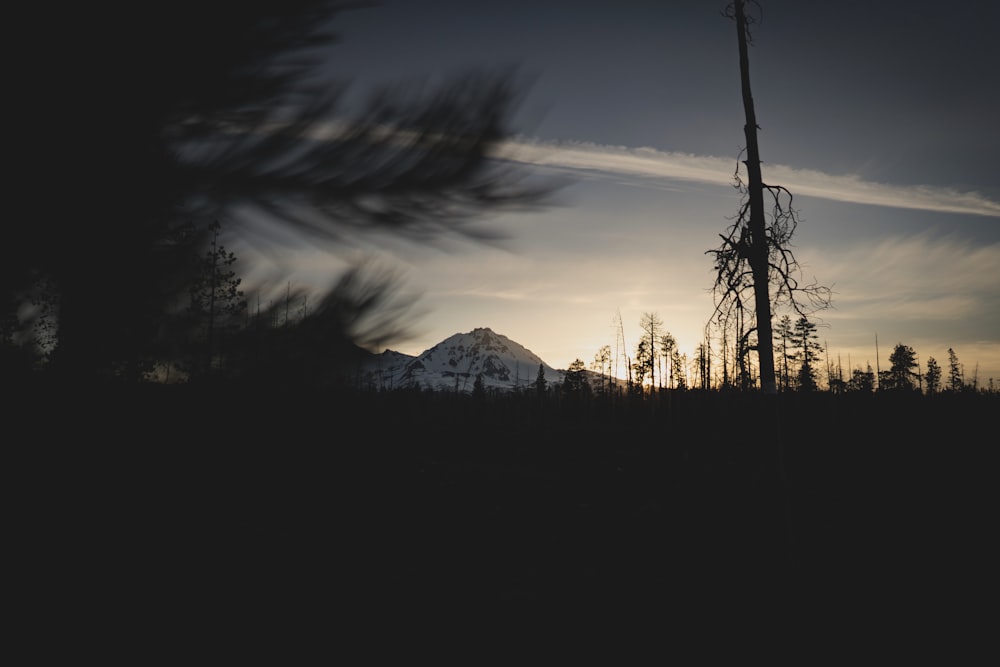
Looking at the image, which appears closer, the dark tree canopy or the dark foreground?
the dark tree canopy

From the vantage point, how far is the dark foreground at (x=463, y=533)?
1.28 meters

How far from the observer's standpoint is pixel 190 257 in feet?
3.92

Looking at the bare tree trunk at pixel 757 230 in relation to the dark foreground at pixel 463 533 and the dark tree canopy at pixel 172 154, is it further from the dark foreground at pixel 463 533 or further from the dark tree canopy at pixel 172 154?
the dark tree canopy at pixel 172 154

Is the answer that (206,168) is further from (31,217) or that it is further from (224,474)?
(224,474)

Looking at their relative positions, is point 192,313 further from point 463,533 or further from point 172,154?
point 463,533

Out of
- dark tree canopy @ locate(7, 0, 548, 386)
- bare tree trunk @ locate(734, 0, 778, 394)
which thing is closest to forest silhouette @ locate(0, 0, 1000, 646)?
dark tree canopy @ locate(7, 0, 548, 386)

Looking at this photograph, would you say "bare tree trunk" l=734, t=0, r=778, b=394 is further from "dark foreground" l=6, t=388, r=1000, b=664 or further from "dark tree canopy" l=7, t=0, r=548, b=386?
"dark tree canopy" l=7, t=0, r=548, b=386

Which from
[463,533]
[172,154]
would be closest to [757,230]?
[463,533]

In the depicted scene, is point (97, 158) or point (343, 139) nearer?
point (97, 158)

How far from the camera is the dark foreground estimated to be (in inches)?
50.4

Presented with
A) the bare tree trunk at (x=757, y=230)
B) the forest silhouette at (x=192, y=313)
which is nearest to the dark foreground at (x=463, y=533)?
the forest silhouette at (x=192, y=313)

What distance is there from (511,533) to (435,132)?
896 cm

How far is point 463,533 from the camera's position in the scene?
8.99 metres

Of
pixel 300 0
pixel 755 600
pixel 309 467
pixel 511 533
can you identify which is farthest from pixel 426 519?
pixel 300 0
